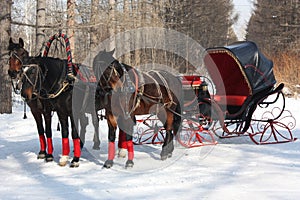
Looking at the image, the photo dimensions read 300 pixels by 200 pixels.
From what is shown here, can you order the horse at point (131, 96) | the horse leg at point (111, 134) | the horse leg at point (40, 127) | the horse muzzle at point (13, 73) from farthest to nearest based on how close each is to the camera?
the horse leg at point (40, 127), the horse leg at point (111, 134), the horse muzzle at point (13, 73), the horse at point (131, 96)

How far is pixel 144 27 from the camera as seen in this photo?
1914 cm

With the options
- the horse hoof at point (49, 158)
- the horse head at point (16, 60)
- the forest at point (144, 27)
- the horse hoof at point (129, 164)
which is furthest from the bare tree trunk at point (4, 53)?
the horse hoof at point (129, 164)

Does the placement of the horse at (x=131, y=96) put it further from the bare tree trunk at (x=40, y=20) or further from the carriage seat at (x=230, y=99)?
the bare tree trunk at (x=40, y=20)

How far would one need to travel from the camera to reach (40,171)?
5676 millimetres

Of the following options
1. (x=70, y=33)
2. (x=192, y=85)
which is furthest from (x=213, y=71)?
(x=70, y=33)

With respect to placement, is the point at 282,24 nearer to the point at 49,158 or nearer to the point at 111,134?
the point at 111,134

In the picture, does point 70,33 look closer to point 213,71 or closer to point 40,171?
point 213,71

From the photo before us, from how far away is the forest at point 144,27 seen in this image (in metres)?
12.9

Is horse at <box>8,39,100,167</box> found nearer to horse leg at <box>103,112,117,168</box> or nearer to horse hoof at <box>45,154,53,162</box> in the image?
horse hoof at <box>45,154,53,162</box>

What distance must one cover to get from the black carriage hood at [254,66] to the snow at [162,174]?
1.23 meters

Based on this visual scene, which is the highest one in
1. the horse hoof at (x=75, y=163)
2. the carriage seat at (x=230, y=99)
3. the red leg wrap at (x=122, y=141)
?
the carriage seat at (x=230, y=99)

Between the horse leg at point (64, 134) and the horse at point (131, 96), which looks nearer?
the horse at point (131, 96)

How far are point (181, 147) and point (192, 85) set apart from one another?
123cm

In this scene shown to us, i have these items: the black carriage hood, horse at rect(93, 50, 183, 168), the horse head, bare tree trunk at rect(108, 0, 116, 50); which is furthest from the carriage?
bare tree trunk at rect(108, 0, 116, 50)
